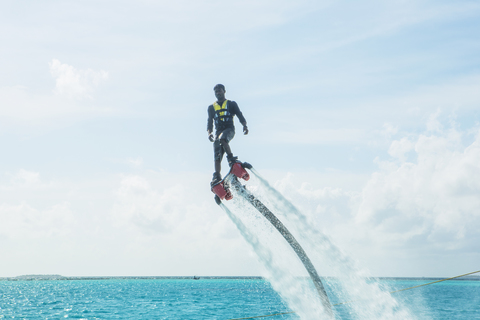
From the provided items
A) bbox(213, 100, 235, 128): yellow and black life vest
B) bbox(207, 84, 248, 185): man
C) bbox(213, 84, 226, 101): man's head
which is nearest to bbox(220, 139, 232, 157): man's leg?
bbox(207, 84, 248, 185): man

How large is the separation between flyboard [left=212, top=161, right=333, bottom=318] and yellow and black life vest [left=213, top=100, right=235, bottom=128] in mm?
1218

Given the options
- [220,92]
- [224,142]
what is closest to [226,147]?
[224,142]

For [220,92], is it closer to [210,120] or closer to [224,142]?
[210,120]

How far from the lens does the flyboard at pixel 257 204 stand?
11547 mm

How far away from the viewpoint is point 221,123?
12.0 meters

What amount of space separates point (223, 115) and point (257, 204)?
2712mm

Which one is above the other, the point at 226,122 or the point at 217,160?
the point at 226,122

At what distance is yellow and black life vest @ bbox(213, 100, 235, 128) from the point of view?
1187 centimetres

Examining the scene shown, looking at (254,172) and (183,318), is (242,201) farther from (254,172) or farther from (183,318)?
(183,318)

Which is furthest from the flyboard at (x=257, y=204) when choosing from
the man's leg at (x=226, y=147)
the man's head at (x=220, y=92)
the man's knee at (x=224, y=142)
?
the man's head at (x=220, y=92)

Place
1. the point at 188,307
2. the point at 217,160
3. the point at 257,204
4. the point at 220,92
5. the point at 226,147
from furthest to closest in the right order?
1. the point at 188,307
2. the point at 257,204
3. the point at 220,92
4. the point at 217,160
5. the point at 226,147

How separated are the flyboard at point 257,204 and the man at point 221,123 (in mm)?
239

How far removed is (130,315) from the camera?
4753 centimetres

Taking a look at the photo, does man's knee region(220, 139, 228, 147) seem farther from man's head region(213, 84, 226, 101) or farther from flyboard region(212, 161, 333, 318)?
man's head region(213, 84, 226, 101)
